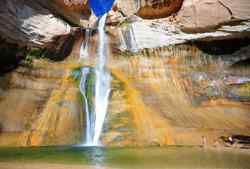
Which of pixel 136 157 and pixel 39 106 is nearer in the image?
pixel 136 157

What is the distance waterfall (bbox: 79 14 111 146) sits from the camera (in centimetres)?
1834

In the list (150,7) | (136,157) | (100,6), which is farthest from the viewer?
(100,6)

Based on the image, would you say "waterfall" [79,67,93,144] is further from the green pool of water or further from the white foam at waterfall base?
the green pool of water

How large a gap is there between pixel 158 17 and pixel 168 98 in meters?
5.04

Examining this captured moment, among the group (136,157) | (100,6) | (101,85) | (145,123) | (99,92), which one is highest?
(100,6)

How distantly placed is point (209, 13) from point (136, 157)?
10.4 m

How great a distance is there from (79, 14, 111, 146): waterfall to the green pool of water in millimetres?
1719

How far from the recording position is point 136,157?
535 inches

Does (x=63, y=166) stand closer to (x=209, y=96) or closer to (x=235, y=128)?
(x=235, y=128)

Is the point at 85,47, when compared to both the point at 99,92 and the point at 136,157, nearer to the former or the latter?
the point at 99,92

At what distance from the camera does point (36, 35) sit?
21391mm

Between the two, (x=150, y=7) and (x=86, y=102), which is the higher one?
(x=150, y=7)

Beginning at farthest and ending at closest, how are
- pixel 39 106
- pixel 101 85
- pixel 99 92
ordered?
pixel 101 85, pixel 99 92, pixel 39 106

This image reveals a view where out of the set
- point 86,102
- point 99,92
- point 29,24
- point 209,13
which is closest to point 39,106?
point 86,102
